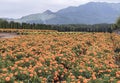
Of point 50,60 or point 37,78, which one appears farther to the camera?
point 50,60

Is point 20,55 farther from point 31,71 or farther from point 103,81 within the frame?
point 103,81

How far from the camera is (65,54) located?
14391 mm

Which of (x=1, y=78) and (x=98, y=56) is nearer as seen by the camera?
(x=1, y=78)

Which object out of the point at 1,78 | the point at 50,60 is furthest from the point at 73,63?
the point at 1,78

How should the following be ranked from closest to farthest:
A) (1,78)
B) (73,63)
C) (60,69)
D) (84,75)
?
(1,78), (84,75), (60,69), (73,63)

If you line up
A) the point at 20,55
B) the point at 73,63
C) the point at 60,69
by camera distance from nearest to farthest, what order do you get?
the point at 60,69
the point at 73,63
the point at 20,55

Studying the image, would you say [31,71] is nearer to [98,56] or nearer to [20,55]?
[20,55]

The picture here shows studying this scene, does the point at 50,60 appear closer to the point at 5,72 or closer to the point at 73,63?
the point at 73,63

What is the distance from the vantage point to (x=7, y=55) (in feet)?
45.2

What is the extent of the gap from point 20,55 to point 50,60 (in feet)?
6.58

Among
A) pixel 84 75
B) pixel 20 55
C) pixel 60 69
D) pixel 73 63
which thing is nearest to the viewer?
pixel 84 75

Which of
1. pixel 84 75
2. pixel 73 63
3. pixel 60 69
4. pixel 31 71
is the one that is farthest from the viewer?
pixel 73 63

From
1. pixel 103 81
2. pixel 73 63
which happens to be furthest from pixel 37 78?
pixel 73 63

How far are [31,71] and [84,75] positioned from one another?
170 centimetres
